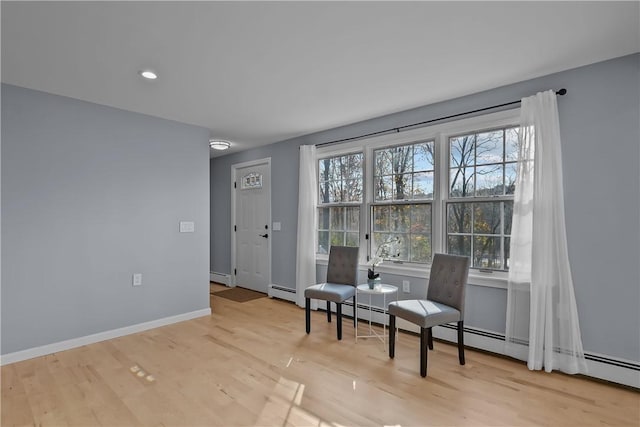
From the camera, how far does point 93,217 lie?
3.42m

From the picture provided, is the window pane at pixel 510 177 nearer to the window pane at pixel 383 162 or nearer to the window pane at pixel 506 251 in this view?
the window pane at pixel 506 251

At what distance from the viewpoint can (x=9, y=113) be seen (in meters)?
2.93

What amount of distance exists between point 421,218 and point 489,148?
38.0 inches

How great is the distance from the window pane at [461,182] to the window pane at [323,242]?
184 centimetres

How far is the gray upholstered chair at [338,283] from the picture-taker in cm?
350

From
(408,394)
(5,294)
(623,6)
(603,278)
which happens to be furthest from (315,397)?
(623,6)

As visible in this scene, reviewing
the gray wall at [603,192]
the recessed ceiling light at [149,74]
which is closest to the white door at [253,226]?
the recessed ceiling light at [149,74]

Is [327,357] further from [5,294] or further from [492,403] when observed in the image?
[5,294]

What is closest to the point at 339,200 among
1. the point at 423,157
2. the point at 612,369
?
the point at 423,157

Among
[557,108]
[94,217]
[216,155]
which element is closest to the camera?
[557,108]

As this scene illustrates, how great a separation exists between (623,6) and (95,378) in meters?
4.32

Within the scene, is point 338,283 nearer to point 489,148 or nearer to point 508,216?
point 508,216

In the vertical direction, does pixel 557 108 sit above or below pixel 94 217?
above

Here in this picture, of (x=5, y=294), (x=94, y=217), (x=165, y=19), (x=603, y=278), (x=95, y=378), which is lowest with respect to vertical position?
(x=95, y=378)
